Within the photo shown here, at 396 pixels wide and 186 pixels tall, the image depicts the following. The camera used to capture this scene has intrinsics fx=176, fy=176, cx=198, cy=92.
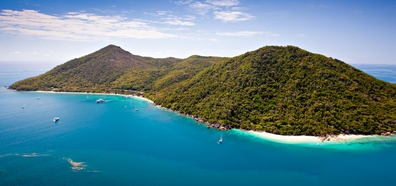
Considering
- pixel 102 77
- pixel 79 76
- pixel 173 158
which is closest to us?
pixel 173 158

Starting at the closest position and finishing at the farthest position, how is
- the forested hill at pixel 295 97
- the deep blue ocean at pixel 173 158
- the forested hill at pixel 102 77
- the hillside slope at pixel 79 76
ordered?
the deep blue ocean at pixel 173 158 → the forested hill at pixel 295 97 → the forested hill at pixel 102 77 → the hillside slope at pixel 79 76

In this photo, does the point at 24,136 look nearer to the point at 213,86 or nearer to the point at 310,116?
the point at 213,86

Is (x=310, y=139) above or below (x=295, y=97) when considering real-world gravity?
below

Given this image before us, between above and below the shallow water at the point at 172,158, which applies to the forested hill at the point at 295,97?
above

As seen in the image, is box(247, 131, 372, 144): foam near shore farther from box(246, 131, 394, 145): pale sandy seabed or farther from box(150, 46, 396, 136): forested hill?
box(150, 46, 396, 136): forested hill

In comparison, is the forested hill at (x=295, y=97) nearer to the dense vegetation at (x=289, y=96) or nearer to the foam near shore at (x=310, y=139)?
the dense vegetation at (x=289, y=96)

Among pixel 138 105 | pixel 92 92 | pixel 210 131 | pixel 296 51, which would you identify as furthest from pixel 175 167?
pixel 92 92

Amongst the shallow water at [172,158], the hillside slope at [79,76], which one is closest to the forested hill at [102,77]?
the hillside slope at [79,76]

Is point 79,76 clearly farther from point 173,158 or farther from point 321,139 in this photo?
point 321,139

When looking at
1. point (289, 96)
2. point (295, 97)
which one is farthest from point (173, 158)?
point (295, 97)
